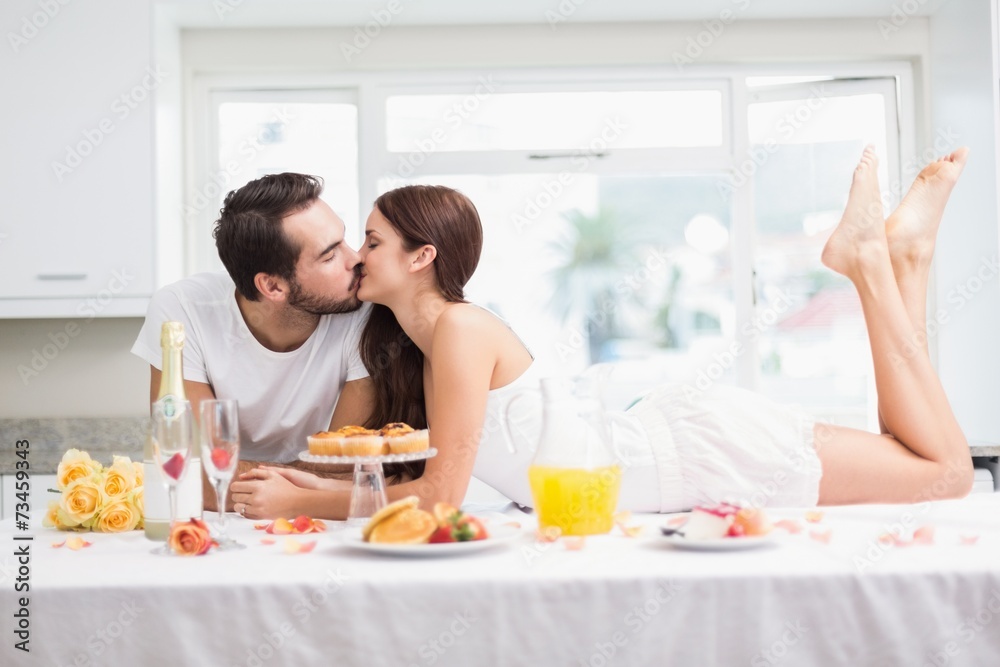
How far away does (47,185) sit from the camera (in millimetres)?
3193

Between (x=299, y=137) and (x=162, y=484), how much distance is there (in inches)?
105

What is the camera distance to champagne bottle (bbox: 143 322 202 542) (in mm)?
1234

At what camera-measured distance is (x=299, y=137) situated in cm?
371

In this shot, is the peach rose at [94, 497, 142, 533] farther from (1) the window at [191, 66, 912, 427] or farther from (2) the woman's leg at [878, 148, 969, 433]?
(1) the window at [191, 66, 912, 427]

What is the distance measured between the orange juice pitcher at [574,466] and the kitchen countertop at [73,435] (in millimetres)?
2403

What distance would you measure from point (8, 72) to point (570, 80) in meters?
2.02

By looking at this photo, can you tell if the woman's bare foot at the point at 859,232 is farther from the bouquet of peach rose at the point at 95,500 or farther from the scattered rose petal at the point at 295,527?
the bouquet of peach rose at the point at 95,500

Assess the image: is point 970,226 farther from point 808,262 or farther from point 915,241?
point 915,241

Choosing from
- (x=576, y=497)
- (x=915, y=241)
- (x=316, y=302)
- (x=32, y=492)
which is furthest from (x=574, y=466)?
(x=32, y=492)

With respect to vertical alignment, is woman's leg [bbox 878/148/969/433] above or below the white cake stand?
above

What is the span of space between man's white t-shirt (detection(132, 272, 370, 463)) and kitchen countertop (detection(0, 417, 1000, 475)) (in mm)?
1411

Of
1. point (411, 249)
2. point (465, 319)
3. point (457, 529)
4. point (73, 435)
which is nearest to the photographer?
point (457, 529)

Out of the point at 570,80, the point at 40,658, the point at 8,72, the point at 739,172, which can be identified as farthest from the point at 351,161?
the point at 40,658

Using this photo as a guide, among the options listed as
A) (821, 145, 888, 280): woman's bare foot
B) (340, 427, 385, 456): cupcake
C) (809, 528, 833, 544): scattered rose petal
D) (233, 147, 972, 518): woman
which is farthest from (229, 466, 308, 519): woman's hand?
(821, 145, 888, 280): woman's bare foot
